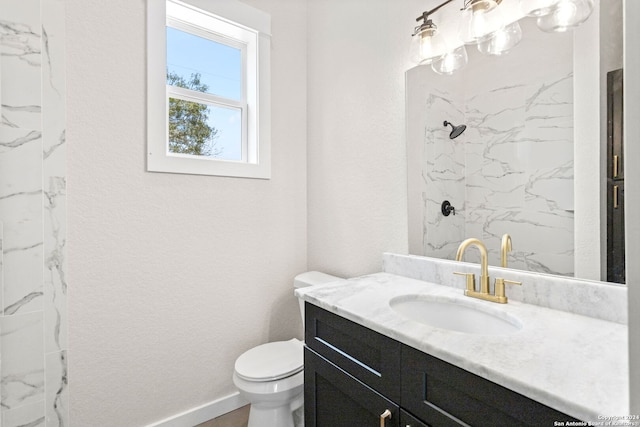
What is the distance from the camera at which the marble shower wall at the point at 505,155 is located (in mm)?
1054

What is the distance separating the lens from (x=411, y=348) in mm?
846

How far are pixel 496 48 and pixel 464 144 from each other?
1.17 feet

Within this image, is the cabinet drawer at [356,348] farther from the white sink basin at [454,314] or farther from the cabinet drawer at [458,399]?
the white sink basin at [454,314]

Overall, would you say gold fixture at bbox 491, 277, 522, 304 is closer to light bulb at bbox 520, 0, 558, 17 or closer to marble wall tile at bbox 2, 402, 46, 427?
light bulb at bbox 520, 0, 558, 17

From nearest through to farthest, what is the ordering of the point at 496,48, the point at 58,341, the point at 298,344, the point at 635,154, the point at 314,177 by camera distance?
the point at 635,154 < the point at 496,48 < the point at 58,341 < the point at 298,344 < the point at 314,177

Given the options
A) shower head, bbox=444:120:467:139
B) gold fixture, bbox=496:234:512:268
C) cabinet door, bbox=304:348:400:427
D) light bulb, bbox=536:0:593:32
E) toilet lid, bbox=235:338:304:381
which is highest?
light bulb, bbox=536:0:593:32

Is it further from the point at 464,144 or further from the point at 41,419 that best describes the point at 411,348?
the point at 41,419

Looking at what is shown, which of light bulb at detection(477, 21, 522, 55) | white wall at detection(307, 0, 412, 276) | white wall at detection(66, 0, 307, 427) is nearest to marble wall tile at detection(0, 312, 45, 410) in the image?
white wall at detection(66, 0, 307, 427)

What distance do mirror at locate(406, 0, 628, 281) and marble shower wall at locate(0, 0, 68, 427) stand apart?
162 cm

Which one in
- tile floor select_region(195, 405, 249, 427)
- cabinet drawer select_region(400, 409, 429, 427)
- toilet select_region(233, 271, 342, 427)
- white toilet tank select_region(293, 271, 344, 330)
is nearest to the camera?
cabinet drawer select_region(400, 409, 429, 427)

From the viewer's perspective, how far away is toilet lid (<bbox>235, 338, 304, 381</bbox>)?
1483 millimetres

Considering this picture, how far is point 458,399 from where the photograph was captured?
735 mm

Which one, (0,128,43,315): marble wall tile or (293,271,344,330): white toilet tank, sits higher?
(0,128,43,315): marble wall tile

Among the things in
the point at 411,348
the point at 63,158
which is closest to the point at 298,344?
the point at 411,348
